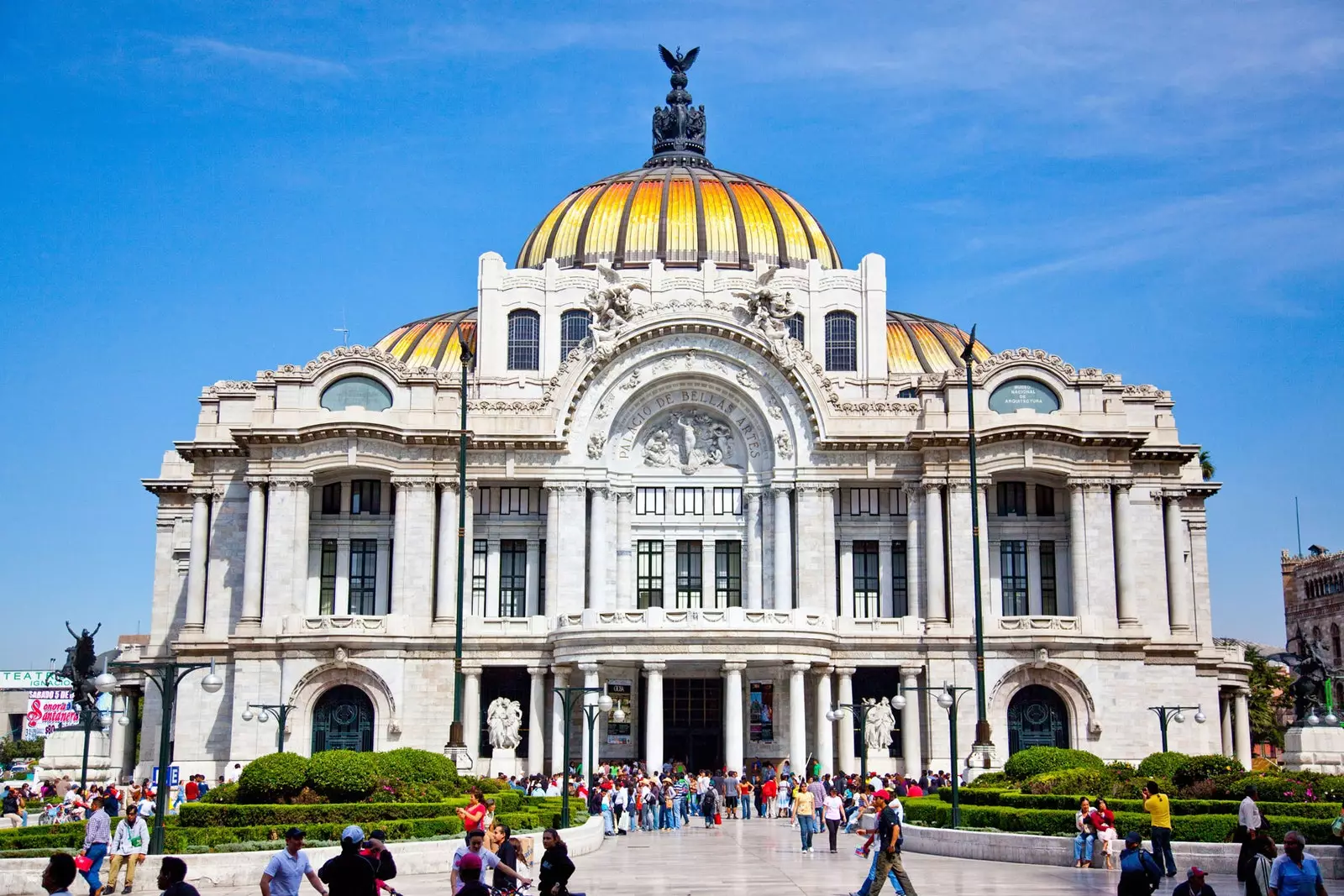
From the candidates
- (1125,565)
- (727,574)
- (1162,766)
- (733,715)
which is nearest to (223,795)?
(733,715)

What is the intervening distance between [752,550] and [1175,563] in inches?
822

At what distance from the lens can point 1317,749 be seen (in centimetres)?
5719

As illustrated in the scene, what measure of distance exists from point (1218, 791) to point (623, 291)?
3803cm

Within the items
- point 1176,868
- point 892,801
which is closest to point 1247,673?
point 1176,868

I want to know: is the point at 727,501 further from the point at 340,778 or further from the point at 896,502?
the point at 340,778

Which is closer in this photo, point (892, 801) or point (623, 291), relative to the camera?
point (892, 801)

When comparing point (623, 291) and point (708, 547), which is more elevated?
point (623, 291)

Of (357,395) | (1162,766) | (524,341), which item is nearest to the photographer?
(1162,766)

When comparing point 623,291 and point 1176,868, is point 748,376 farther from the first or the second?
point 1176,868

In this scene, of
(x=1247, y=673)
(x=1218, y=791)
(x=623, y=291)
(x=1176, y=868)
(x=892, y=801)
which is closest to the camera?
(x=892, y=801)

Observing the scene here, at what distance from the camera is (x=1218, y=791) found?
40188 millimetres

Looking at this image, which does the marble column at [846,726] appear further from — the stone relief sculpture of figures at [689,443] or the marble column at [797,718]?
the stone relief sculpture of figures at [689,443]

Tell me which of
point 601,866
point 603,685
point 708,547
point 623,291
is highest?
point 623,291

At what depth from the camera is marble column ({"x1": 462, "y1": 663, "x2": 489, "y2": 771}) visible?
67688mm
